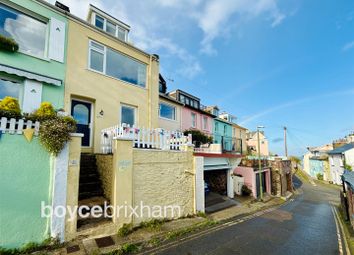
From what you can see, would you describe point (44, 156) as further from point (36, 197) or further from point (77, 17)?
point (77, 17)

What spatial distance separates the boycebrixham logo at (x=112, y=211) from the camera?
5590 mm

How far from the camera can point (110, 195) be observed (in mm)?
7176

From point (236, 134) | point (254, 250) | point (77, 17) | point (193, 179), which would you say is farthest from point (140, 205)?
point (236, 134)

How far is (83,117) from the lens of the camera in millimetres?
10172

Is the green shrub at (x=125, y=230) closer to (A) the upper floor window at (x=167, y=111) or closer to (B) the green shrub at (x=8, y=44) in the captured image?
(B) the green shrub at (x=8, y=44)

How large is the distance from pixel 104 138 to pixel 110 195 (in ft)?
9.21

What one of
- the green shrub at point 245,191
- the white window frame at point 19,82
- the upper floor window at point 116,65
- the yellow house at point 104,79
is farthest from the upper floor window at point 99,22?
the green shrub at point 245,191

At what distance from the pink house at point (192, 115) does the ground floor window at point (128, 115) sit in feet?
29.2

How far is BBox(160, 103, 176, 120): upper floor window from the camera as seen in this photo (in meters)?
18.2

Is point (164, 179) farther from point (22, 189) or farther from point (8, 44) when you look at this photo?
point (8, 44)

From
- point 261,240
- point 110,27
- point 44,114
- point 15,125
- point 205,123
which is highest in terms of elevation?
point 110,27

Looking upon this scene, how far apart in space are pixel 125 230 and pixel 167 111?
13300 mm

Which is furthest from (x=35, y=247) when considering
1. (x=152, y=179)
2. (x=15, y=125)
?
(x=152, y=179)

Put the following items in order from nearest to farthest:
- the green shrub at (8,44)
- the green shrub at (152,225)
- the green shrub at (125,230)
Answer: the green shrub at (125,230) < the green shrub at (152,225) < the green shrub at (8,44)
